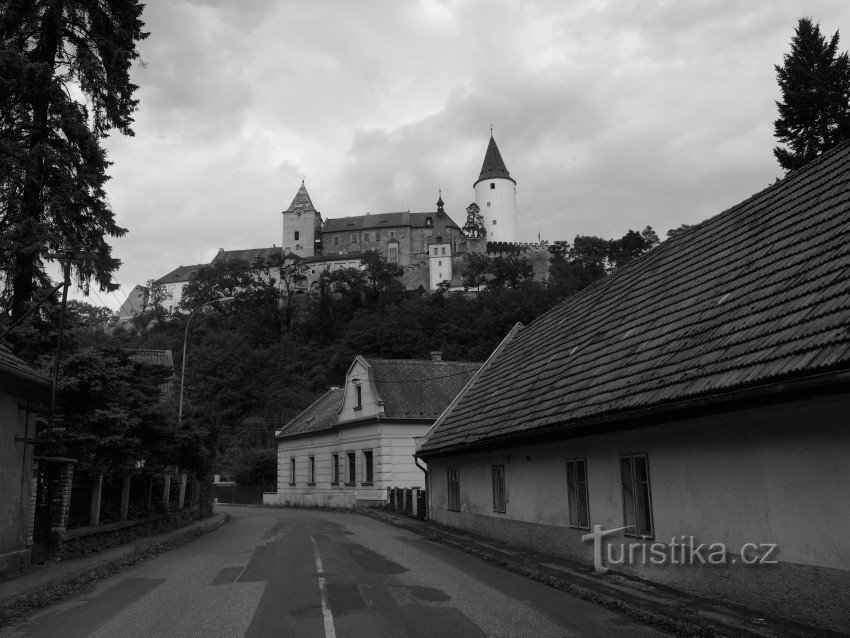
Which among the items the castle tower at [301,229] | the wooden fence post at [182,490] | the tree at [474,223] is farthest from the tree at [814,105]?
the castle tower at [301,229]

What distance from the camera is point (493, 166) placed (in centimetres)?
14250

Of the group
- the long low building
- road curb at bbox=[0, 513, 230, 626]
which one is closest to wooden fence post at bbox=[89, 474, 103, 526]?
road curb at bbox=[0, 513, 230, 626]

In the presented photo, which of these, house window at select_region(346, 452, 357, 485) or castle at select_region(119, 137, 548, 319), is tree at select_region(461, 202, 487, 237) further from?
house window at select_region(346, 452, 357, 485)

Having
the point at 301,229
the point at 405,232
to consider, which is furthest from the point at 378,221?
the point at 301,229

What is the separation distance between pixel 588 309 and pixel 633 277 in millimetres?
1468

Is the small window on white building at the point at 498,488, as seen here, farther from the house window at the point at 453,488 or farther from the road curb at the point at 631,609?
the house window at the point at 453,488

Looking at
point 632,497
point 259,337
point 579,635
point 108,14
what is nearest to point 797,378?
point 579,635

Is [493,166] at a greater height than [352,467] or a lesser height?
greater

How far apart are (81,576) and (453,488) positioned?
1056 centimetres

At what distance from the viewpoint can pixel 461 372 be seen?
37.8 meters

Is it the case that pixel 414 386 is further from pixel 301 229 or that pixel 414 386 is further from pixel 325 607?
pixel 301 229

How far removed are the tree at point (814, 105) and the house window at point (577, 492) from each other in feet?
90.2

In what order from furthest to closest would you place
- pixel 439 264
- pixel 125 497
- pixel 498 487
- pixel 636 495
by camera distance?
pixel 439 264
pixel 125 497
pixel 498 487
pixel 636 495

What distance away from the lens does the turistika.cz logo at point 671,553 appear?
7.70 metres
